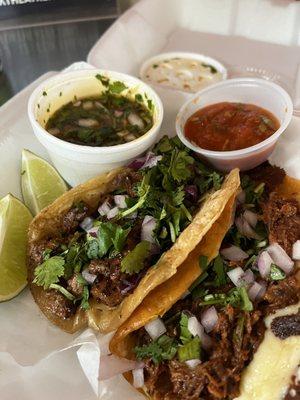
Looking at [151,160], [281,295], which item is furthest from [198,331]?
[151,160]

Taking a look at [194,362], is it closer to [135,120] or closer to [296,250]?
[296,250]

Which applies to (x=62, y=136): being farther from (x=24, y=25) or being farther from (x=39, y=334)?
(x=24, y=25)

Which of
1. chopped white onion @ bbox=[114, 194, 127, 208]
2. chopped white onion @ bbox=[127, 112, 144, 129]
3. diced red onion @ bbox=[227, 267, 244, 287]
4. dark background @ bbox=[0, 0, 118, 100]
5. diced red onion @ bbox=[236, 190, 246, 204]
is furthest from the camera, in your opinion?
dark background @ bbox=[0, 0, 118, 100]

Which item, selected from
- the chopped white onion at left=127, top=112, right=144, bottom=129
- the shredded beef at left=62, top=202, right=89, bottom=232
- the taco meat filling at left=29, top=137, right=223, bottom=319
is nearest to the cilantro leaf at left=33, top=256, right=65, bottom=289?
the taco meat filling at left=29, top=137, right=223, bottom=319

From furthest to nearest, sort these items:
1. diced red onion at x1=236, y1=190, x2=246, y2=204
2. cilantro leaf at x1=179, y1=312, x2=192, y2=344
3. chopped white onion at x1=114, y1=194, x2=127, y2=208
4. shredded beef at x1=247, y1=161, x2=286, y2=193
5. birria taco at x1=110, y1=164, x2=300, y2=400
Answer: shredded beef at x1=247, y1=161, x2=286, y2=193, diced red onion at x1=236, y1=190, x2=246, y2=204, chopped white onion at x1=114, y1=194, x2=127, y2=208, cilantro leaf at x1=179, y1=312, x2=192, y2=344, birria taco at x1=110, y1=164, x2=300, y2=400

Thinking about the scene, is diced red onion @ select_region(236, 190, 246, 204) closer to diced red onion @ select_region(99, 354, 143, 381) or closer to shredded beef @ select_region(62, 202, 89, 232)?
shredded beef @ select_region(62, 202, 89, 232)

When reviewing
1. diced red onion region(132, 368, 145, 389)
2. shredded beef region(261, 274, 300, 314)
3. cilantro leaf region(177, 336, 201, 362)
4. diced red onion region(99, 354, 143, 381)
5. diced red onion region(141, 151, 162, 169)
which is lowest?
diced red onion region(132, 368, 145, 389)
